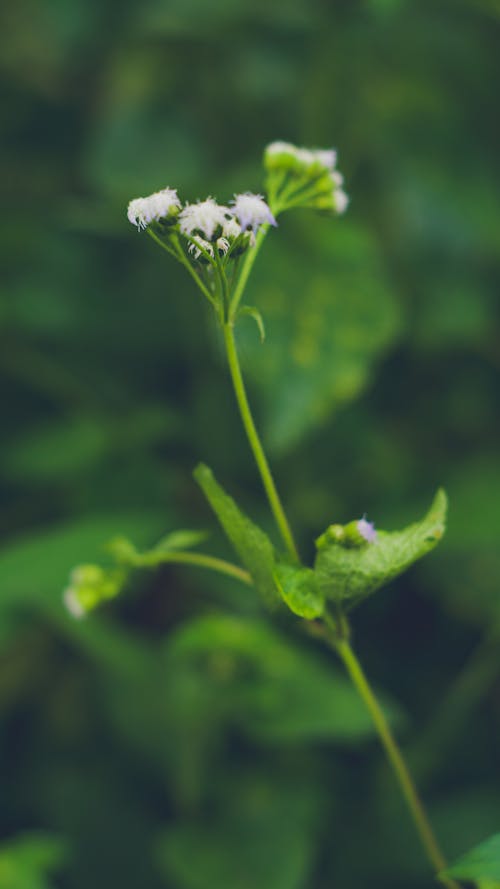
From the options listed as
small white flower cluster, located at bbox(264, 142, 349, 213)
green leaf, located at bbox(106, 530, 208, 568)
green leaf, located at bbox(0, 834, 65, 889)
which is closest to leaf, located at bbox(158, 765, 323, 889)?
green leaf, located at bbox(0, 834, 65, 889)

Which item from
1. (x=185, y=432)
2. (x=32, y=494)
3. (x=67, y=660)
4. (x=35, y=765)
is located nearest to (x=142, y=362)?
(x=185, y=432)

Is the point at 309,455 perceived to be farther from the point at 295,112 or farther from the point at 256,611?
the point at 295,112

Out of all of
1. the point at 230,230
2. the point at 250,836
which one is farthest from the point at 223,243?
the point at 250,836

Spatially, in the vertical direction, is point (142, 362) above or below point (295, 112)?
below

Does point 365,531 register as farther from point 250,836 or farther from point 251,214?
point 250,836

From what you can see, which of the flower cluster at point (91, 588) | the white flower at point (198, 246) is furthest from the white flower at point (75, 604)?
the white flower at point (198, 246)

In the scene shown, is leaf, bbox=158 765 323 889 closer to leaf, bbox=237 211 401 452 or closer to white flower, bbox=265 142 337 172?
leaf, bbox=237 211 401 452

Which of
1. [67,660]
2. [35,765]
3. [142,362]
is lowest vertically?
[35,765]
